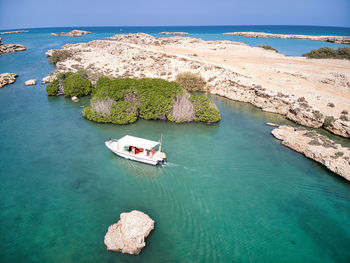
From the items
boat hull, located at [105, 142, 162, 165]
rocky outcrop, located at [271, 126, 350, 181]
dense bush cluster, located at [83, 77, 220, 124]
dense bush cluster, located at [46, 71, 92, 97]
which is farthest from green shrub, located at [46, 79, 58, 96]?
rocky outcrop, located at [271, 126, 350, 181]

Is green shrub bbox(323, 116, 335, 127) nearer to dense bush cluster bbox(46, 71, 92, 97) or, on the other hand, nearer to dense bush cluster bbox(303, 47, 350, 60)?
dense bush cluster bbox(46, 71, 92, 97)

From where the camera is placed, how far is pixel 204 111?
33.6 meters

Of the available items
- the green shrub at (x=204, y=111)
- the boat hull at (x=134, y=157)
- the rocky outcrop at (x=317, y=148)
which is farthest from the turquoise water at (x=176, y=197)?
the green shrub at (x=204, y=111)

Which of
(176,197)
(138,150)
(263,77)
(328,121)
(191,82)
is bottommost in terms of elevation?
(176,197)

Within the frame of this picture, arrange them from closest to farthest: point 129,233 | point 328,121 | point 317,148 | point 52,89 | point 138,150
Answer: point 129,233 → point 138,150 → point 317,148 → point 328,121 → point 52,89

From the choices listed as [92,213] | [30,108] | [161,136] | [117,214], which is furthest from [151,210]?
[30,108]

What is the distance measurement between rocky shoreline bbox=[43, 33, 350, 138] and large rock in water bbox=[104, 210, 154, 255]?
2953cm

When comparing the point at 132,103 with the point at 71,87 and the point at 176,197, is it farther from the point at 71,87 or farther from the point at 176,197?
the point at 176,197

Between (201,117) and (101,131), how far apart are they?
580 inches

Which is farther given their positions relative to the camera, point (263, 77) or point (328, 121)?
point (263, 77)

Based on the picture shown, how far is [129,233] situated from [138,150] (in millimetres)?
10103

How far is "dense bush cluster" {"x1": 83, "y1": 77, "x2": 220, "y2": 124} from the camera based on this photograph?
3266 cm

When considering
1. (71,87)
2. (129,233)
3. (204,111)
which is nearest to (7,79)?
(71,87)

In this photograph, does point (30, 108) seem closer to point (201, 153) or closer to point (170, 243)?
point (201, 153)
